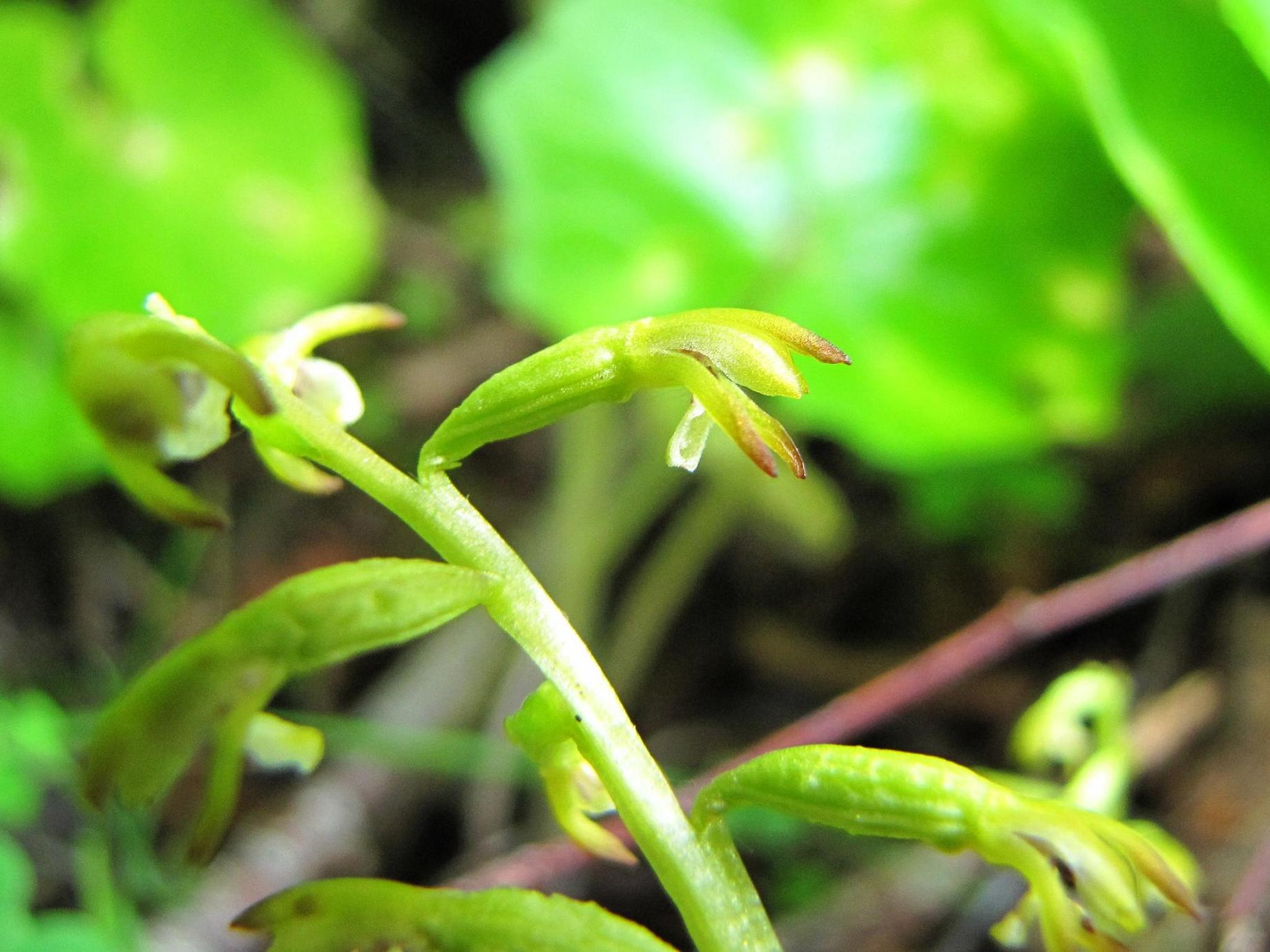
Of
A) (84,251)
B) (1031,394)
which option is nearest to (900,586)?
(1031,394)

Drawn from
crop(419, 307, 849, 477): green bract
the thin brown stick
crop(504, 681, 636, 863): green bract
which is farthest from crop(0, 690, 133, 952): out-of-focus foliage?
crop(419, 307, 849, 477): green bract

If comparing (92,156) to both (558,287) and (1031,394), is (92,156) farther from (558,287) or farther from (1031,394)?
(1031,394)

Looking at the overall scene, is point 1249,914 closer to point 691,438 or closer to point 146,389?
point 691,438

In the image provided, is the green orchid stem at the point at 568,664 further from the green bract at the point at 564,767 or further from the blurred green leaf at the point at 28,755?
the blurred green leaf at the point at 28,755

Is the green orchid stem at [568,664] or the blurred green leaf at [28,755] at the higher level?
the green orchid stem at [568,664]

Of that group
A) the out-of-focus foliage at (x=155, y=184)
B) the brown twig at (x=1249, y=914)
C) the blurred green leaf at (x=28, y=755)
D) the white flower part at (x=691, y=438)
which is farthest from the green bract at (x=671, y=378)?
the out-of-focus foliage at (x=155, y=184)

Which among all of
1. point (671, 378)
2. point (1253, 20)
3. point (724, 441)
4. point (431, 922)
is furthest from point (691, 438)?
point (724, 441)

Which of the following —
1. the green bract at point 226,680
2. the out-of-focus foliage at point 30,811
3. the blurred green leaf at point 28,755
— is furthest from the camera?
the blurred green leaf at point 28,755
